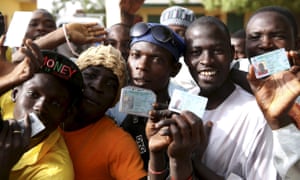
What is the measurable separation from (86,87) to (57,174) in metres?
0.65

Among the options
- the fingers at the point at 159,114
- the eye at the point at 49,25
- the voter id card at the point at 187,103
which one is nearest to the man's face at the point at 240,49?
the eye at the point at 49,25

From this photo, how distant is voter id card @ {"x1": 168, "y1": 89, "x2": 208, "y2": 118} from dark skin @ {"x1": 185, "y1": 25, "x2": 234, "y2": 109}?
41 centimetres

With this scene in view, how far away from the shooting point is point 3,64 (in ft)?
8.55

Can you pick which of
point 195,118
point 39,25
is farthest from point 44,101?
point 39,25

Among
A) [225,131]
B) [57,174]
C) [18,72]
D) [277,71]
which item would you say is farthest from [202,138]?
[18,72]

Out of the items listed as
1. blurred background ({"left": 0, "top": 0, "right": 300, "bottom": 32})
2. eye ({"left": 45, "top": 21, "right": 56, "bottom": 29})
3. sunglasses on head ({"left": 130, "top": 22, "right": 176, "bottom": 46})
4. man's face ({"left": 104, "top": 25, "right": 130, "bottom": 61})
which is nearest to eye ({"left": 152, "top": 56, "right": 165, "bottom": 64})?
sunglasses on head ({"left": 130, "top": 22, "right": 176, "bottom": 46})

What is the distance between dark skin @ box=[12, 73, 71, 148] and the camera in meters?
2.31

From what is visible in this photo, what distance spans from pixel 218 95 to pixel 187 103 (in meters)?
0.46

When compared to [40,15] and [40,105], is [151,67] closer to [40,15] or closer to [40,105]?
[40,105]

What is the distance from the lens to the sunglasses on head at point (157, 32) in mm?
2643

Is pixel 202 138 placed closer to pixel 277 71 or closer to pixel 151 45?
pixel 277 71

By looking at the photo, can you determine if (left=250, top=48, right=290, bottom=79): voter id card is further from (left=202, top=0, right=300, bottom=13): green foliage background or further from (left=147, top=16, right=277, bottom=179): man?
(left=202, top=0, right=300, bottom=13): green foliage background

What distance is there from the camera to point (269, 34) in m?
2.82

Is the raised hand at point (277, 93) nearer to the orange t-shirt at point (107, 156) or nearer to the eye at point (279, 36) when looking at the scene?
the eye at point (279, 36)
